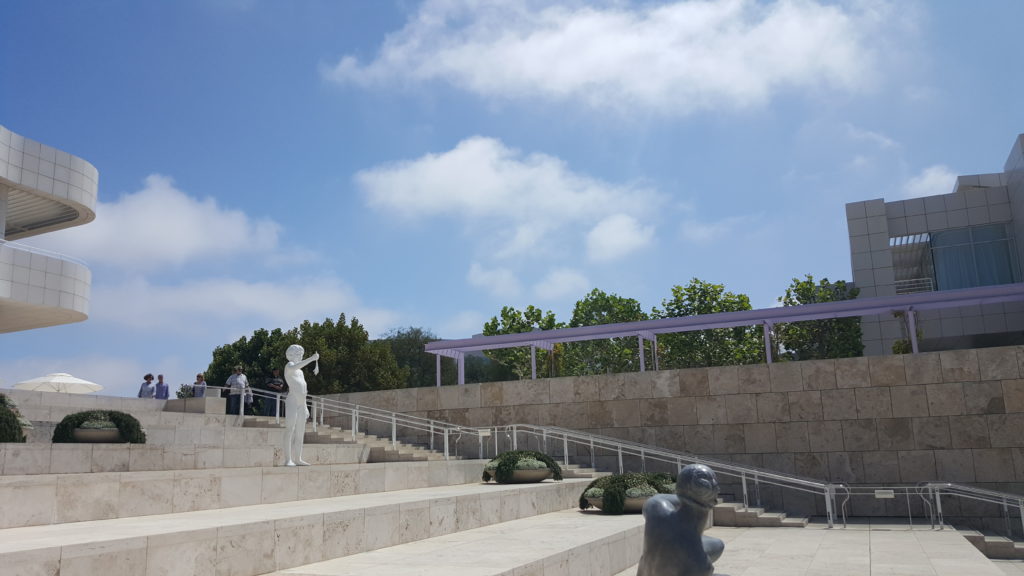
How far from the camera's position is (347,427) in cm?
2327

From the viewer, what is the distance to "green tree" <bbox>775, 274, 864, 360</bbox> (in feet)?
123

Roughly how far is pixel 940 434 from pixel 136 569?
17373 millimetres

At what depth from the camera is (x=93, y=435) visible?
1206cm

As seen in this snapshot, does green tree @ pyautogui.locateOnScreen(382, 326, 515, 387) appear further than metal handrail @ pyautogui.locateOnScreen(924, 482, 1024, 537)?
Yes

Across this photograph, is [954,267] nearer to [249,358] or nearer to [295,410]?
[295,410]

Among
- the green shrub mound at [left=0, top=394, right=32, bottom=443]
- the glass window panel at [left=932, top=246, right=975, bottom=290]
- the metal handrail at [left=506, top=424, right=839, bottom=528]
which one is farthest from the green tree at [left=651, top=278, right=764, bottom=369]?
the green shrub mound at [left=0, top=394, right=32, bottom=443]

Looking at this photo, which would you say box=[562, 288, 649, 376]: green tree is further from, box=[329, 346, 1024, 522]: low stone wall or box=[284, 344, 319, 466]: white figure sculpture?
box=[284, 344, 319, 466]: white figure sculpture

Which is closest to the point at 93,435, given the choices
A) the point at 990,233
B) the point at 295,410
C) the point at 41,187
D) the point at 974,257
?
the point at 295,410

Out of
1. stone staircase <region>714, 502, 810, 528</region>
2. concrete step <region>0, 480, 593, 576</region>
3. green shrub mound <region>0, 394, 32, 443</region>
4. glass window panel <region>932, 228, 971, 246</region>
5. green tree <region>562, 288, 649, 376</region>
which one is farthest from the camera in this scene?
green tree <region>562, 288, 649, 376</region>

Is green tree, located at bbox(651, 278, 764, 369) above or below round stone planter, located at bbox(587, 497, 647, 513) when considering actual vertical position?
above

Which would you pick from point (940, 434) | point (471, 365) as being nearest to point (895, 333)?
point (940, 434)

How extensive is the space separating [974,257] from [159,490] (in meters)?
38.4

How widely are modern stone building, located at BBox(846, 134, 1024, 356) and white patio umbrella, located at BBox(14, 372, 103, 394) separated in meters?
33.9

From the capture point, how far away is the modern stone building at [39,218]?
25.8m
